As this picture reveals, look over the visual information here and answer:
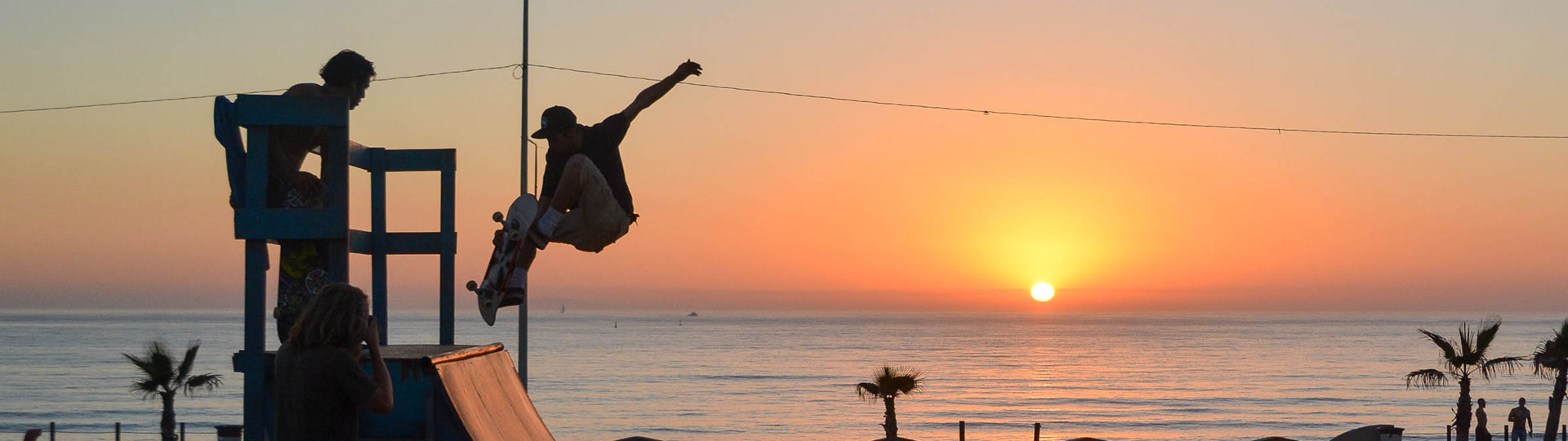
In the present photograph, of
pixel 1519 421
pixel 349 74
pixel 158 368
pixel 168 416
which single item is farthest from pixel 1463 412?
pixel 158 368

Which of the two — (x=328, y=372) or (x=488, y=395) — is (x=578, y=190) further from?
(x=328, y=372)

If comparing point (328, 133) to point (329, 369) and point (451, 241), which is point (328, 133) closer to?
point (451, 241)

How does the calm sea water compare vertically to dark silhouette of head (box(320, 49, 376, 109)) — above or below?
below

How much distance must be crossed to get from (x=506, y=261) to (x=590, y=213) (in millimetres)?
647

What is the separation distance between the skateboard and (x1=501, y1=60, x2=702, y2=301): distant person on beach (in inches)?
1.2

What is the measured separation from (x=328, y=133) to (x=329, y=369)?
2818mm

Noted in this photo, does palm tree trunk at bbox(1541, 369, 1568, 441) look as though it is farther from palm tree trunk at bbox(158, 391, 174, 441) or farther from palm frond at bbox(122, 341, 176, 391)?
palm frond at bbox(122, 341, 176, 391)

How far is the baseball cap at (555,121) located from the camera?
8.03 meters

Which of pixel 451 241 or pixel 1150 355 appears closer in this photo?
pixel 451 241

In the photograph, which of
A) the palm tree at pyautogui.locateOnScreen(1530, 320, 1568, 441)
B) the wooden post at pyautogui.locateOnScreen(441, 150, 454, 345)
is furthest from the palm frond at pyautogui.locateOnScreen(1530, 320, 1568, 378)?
the wooden post at pyautogui.locateOnScreen(441, 150, 454, 345)

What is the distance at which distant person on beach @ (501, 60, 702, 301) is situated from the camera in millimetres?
8148

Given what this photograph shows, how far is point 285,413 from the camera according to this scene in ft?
18.2

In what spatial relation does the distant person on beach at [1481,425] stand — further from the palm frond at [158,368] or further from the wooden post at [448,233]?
the palm frond at [158,368]

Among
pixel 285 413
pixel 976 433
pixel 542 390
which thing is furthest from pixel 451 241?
pixel 542 390
